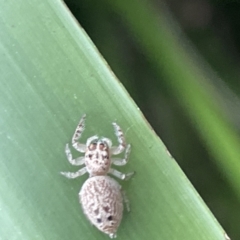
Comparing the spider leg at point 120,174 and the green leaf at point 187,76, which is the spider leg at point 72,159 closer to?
the spider leg at point 120,174

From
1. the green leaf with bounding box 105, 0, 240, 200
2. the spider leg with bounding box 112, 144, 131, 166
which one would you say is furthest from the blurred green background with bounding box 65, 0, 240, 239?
the spider leg with bounding box 112, 144, 131, 166

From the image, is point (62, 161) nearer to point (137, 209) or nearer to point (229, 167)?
point (137, 209)

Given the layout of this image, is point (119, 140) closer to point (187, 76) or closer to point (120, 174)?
point (120, 174)

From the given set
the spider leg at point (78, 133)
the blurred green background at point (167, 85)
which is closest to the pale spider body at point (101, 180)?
the spider leg at point (78, 133)

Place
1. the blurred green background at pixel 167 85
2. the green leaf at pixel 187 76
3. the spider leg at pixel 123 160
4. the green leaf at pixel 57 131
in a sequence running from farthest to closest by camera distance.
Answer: the blurred green background at pixel 167 85 < the green leaf at pixel 187 76 < the spider leg at pixel 123 160 < the green leaf at pixel 57 131

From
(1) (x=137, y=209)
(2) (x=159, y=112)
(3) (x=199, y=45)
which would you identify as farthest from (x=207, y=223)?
(3) (x=199, y=45)
